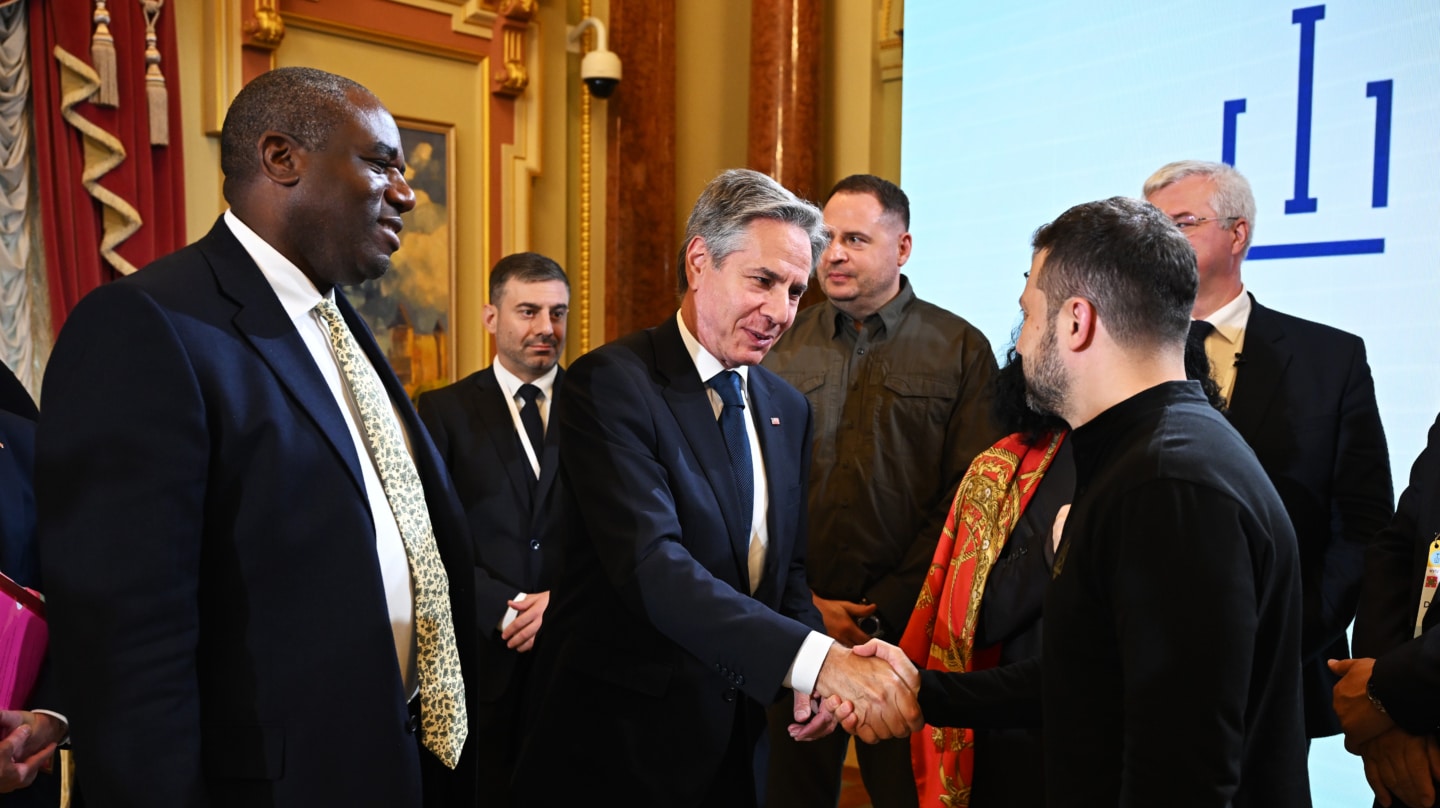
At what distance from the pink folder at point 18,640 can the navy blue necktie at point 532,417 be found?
5.58ft

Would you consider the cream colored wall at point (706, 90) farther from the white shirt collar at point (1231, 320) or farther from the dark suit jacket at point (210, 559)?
the dark suit jacket at point (210, 559)

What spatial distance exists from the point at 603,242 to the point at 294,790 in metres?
3.93

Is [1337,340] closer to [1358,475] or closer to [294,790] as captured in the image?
[1358,475]

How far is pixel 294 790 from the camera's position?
1.36 metres

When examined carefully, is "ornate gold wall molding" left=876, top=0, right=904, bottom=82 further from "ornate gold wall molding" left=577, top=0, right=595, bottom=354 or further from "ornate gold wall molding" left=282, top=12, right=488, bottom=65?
"ornate gold wall molding" left=282, top=12, right=488, bottom=65

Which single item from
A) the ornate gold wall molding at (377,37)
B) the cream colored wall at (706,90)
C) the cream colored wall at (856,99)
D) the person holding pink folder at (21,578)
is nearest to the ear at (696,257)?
the person holding pink folder at (21,578)

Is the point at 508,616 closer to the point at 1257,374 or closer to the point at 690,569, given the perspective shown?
the point at 690,569

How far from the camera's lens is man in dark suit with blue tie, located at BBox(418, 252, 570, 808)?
299 centimetres

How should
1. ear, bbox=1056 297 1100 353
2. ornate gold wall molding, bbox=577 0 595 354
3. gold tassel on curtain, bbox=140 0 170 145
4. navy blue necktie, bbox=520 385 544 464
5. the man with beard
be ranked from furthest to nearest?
1. ornate gold wall molding, bbox=577 0 595 354
2. gold tassel on curtain, bbox=140 0 170 145
3. navy blue necktie, bbox=520 385 544 464
4. ear, bbox=1056 297 1100 353
5. the man with beard

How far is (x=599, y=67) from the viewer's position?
15.8 feet

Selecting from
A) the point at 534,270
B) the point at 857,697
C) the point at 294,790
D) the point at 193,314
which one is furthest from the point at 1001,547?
the point at 534,270

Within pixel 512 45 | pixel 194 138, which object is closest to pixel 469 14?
pixel 512 45

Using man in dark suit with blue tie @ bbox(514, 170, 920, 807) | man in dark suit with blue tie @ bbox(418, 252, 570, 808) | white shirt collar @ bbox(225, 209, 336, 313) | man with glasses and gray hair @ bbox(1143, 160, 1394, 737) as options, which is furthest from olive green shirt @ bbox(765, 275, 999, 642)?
white shirt collar @ bbox(225, 209, 336, 313)

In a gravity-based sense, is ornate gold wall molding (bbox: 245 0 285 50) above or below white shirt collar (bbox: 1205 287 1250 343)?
above
